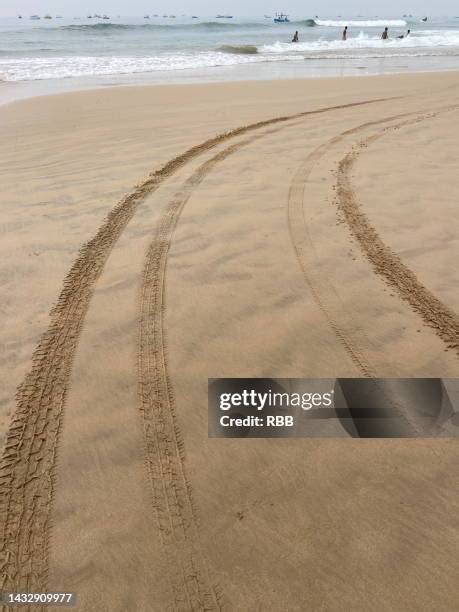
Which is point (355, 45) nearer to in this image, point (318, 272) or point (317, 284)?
point (318, 272)

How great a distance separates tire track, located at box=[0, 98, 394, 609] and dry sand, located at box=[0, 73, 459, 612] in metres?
0.01

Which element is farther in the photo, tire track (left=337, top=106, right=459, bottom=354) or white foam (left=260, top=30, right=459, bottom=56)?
white foam (left=260, top=30, right=459, bottom=56)

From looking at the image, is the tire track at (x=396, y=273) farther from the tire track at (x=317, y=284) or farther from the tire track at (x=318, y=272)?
the tire track at (x=317, y=284)

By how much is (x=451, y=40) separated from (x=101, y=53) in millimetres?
28075

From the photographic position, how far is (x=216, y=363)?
2.98m

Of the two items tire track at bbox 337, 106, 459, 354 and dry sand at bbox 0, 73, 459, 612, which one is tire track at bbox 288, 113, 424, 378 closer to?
dry sand at bbox 0, 73, 459, 612

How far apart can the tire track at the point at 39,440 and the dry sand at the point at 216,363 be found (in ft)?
0.03

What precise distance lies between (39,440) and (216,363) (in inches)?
47.7

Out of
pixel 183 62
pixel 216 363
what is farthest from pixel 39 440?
pixel 183 62

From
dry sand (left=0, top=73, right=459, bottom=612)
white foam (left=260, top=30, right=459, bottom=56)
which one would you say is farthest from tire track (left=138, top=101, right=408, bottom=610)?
white foam (left=260, top=30, right=459, bottom=56)

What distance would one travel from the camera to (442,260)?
158 inches

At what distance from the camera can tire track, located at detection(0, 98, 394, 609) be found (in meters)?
1.98

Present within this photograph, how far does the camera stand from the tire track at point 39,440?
1976 millimetres

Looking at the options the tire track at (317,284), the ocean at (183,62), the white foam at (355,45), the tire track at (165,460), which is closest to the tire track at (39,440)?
the tire track at (165,460)
